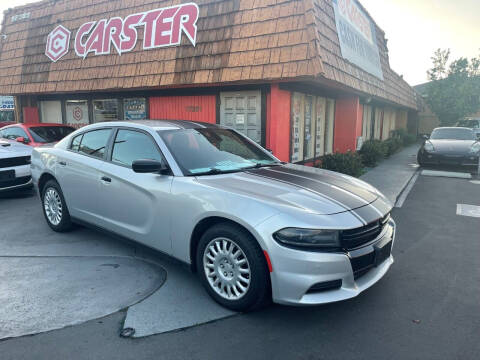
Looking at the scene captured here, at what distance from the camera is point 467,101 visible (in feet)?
82.0

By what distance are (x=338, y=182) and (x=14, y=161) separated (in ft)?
21.0

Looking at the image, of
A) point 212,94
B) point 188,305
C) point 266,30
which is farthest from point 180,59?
point 188,305

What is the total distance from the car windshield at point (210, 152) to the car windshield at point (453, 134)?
11016 millimetres

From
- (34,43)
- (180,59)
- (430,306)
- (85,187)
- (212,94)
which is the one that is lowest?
(430,306)

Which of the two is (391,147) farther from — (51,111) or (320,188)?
(320,188)

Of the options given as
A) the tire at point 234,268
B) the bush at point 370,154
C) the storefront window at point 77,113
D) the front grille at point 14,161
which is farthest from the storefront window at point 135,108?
the tire at point 234,268

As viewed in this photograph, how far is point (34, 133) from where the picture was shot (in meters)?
9.08

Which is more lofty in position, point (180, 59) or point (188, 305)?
point (180, 59)

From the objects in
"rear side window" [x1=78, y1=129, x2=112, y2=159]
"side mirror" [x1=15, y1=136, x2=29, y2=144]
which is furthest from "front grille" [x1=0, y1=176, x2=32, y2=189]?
"rear side window" [x1=78, y1=129, x2=112, y2=159]

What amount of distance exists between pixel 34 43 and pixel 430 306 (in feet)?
44.5

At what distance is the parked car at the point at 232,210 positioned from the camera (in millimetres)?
2844

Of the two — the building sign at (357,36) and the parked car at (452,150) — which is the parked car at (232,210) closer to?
the building sign at (357,36)

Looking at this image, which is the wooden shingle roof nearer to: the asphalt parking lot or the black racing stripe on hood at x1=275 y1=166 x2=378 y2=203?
the black racing stripe on hood at x1=275 y1=166 x2=378 y2=203

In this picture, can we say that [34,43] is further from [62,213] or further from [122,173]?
[122,173]
